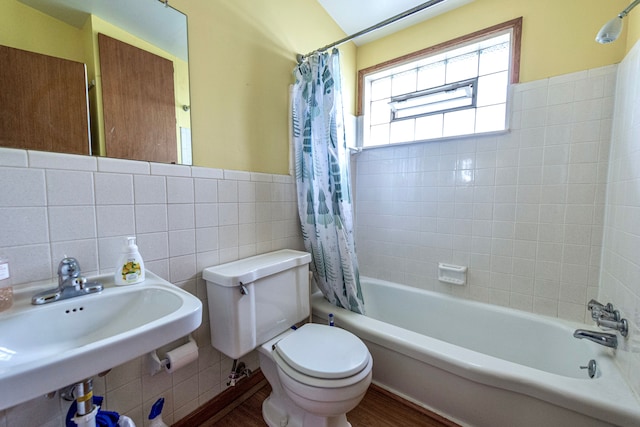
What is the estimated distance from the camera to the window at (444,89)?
173 centimetres

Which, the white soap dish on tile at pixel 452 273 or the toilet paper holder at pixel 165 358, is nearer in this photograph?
the toilet paper holder at pixel 165 358

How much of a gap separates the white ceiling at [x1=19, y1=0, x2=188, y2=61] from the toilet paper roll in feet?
4.15

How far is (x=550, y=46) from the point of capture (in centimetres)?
152

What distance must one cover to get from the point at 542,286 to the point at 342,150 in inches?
59.5

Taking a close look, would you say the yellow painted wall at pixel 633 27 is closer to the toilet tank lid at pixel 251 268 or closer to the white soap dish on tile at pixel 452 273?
the white soap dish on tile at pixel 452 273

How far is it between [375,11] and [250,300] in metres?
2.14

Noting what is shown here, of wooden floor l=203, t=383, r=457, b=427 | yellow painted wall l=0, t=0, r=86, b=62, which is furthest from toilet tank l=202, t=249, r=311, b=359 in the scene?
yellow painted wall l=0, t=0, r=86, b=62

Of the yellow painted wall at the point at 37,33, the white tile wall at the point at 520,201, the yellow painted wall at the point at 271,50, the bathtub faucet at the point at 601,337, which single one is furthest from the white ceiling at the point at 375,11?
the bathtub faucet at the point at 601,337

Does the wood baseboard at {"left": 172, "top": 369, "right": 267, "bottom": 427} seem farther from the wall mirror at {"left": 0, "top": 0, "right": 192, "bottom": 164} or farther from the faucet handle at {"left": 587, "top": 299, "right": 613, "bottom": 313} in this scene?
the faucet handle at {"left": 587, "top": 299, "right": 613, "bottom": 313}

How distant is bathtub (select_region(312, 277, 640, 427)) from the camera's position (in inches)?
39.1

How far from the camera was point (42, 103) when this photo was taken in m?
0.81

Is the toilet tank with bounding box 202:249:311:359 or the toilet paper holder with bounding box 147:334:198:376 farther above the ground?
the toilet tank with bounding box 202:249:311:359

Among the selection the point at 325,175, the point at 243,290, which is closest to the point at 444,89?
the point at 325,175

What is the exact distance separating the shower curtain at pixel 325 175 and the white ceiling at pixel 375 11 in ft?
1.96
